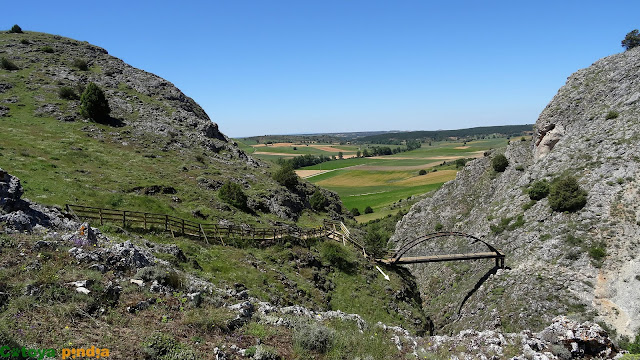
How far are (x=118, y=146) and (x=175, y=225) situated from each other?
93.1ft

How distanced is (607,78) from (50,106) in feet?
292

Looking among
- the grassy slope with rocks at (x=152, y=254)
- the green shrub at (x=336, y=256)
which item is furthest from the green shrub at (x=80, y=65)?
the green shrub at (x=336, y=256)

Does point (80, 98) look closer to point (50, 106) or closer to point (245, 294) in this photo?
point (50, 106)

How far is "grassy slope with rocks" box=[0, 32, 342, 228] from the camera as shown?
107ft

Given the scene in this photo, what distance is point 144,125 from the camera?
2210 inches

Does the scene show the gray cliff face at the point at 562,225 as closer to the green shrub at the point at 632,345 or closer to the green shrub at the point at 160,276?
the green shrub at the point at 632,345

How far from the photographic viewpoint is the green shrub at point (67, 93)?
55438 millimetres

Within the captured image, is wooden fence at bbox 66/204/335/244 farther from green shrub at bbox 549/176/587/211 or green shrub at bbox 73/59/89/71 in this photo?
green shrub at bbox 73/59/89/71

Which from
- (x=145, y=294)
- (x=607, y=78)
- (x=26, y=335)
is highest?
(x=607, y=78)

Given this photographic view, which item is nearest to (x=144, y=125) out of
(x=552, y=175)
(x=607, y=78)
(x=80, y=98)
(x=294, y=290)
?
(x=80, y=98)

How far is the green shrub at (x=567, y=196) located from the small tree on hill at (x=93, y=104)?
68.3 metres

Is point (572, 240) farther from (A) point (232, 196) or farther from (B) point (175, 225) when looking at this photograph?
(B) point (175, 225)

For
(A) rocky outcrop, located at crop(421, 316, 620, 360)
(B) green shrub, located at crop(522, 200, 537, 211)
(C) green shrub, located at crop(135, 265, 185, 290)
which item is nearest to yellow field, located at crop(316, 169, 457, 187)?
(B) green shrub, located at crop(522, 200, 537, 211)

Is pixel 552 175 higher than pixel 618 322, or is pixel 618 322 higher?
pixel 552 175
